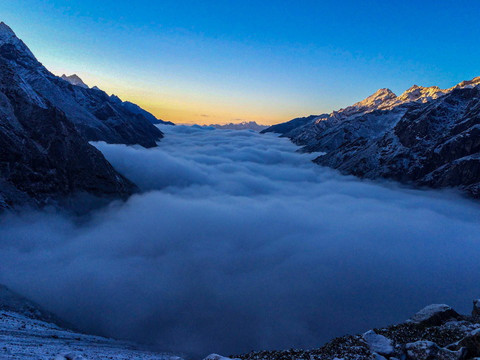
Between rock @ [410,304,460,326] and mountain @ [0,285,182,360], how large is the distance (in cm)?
2397

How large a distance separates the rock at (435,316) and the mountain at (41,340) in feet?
78.6

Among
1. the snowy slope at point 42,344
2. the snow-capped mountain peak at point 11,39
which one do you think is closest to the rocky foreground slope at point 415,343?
the snowy slope at point 42,344

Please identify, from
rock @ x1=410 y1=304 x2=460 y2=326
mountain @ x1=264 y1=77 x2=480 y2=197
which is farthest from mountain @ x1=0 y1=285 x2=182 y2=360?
mountain @ x1=264 y1=77 x2=480 y2=197

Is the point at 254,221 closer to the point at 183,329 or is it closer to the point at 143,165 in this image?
the point at 183,329

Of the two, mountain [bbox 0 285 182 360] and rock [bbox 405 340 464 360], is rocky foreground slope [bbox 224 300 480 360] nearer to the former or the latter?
rock [bbox 405 340 464 360]

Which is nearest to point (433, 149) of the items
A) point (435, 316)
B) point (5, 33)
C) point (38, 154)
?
point (435, 316)

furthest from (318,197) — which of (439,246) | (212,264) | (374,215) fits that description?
(212,264)

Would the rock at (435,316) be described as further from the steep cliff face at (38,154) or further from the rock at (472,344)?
the steep cliff face at (38,154)

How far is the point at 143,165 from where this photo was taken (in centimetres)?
13538

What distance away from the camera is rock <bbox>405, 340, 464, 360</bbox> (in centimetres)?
1693

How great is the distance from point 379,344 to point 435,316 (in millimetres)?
8702

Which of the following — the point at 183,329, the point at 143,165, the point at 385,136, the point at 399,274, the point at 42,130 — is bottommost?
the point at 183,329

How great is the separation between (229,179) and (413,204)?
108 metres

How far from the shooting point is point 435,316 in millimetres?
25031
